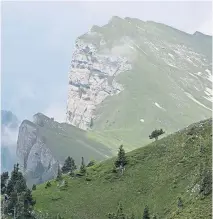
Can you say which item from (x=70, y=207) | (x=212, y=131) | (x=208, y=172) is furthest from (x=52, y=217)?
(x=212, y=131)

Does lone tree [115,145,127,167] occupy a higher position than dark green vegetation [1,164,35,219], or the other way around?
lone tree [115,145,127,167]

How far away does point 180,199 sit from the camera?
101 metres

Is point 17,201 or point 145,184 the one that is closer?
point 17,201

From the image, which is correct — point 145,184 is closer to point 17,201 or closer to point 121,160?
point 121,160

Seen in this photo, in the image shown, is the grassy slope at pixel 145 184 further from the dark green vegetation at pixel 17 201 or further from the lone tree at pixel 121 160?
the dark green vegetation at pixel 17 201

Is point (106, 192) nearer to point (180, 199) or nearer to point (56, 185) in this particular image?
point (56, 185)

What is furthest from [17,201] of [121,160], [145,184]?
[121,160]

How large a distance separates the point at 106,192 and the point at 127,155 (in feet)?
69.3

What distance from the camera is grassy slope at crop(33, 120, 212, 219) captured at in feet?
363

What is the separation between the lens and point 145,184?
398 ft

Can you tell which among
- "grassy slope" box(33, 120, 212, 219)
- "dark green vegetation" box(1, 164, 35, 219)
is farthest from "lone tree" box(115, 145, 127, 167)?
"dark green vegetation" box(1, 164, 35, 219)

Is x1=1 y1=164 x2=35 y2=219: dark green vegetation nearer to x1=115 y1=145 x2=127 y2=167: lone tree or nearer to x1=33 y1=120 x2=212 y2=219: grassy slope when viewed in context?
x1=33 y1=120 x2=212 y2=219: grassy slope

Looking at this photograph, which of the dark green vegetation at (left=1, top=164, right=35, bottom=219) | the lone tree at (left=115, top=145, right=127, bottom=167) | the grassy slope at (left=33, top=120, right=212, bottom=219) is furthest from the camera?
the lone tree at (left=115, top=145, right=127, bottom=167)

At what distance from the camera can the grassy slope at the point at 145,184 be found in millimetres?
110688
